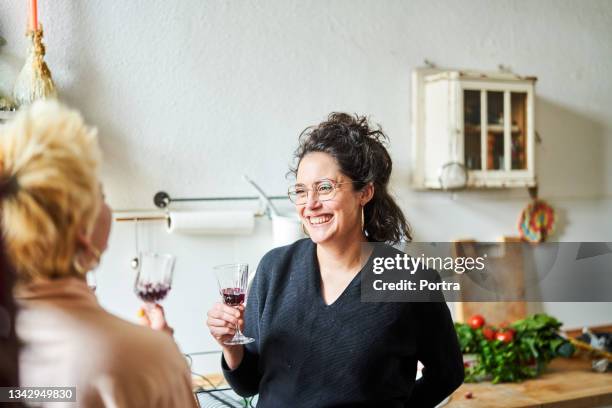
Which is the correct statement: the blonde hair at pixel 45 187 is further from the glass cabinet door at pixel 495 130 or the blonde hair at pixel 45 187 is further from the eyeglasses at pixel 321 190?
the glass cabinet door at pixel 495 130

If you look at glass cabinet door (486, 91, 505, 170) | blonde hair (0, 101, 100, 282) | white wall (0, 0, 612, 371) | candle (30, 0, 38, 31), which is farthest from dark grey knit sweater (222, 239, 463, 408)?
glass cabinet door (486, 91, 505, 170)

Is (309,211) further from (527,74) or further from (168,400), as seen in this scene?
(527,74)

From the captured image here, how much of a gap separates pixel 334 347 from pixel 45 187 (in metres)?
0.80

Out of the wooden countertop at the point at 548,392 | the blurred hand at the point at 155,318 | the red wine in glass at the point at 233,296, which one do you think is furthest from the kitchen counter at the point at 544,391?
the blurred hand at the point at 155,318

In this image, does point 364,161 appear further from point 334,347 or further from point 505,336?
point 505,336

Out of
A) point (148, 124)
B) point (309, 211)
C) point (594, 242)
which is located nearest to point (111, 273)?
point (148, 124)

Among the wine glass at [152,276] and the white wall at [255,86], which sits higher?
the white wall at [255,86]

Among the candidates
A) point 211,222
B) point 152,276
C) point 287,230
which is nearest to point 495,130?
point 287,230

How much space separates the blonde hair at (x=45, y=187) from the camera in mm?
827

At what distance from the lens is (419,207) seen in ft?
9.27

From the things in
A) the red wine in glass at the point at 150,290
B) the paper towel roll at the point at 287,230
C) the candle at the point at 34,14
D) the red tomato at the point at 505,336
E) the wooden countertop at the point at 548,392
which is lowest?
the wooden countertop at the point at 548,392

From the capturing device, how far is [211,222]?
2383mm

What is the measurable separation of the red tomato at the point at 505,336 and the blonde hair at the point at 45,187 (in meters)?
1.89

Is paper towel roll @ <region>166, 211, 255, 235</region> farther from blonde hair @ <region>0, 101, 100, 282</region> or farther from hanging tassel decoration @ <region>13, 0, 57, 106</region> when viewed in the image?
blonde hair @ <region>0, 101, 100, 282</region>
